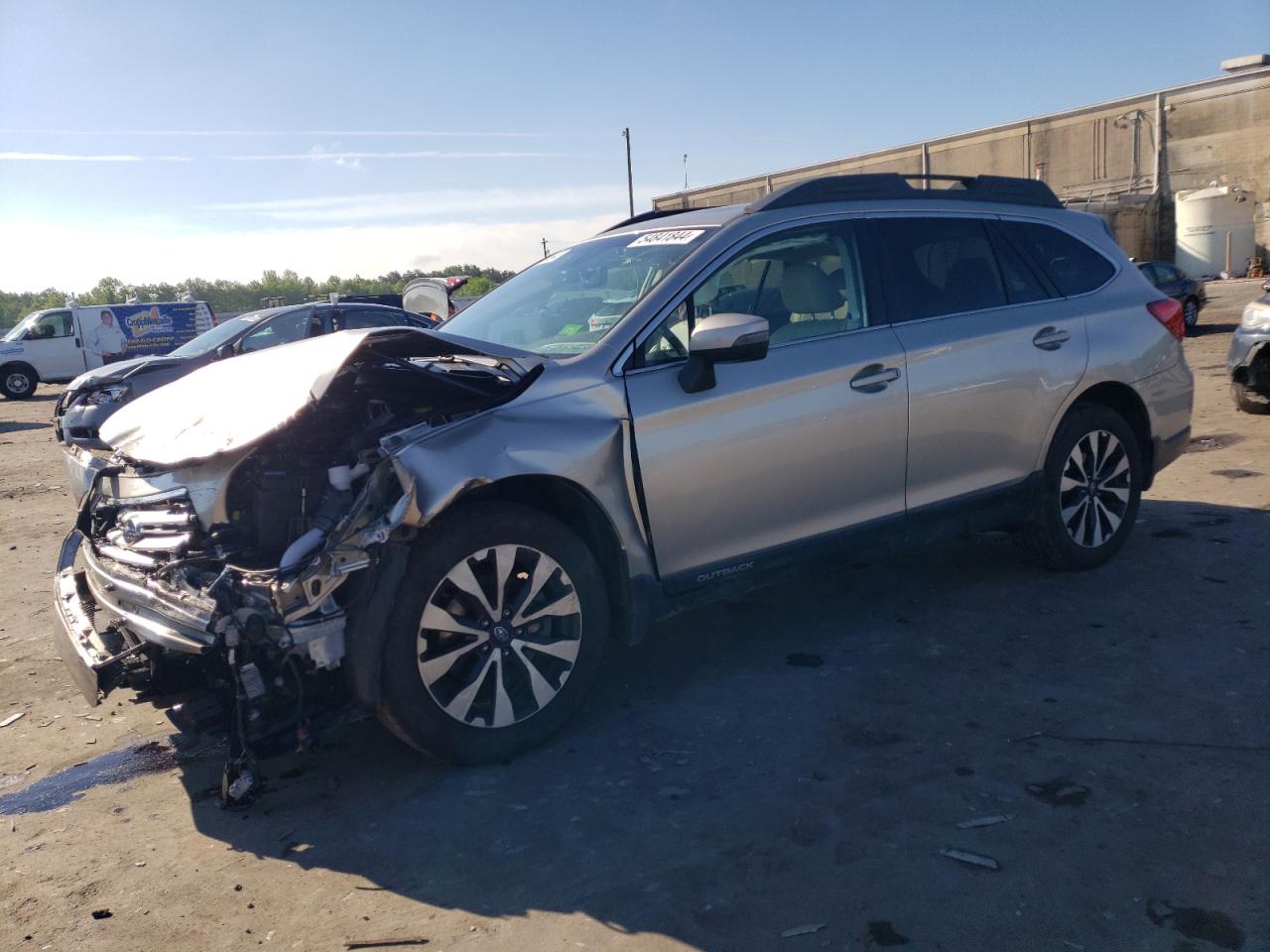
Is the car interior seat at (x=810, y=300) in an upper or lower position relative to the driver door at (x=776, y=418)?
upper

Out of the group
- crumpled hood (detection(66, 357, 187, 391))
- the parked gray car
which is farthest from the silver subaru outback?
the parked gray car

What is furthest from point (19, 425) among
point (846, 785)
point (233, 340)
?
point (846, 785)

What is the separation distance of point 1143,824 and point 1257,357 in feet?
25.6

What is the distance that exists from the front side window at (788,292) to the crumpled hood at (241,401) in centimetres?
69

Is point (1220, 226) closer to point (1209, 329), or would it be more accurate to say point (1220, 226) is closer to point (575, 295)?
point (1209, 329)

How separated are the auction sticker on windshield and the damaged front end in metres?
1.02

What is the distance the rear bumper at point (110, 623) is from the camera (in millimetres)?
3289

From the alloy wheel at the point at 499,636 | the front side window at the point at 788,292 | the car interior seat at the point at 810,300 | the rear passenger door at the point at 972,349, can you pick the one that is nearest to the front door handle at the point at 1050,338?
the rear passenger door at the point at 972,349

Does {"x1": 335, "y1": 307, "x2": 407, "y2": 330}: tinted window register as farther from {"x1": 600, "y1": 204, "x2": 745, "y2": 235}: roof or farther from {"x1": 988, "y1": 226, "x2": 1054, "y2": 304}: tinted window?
{"x1": 988, "y1": 226, "x2": 1054, "y2": 304}: tinted window

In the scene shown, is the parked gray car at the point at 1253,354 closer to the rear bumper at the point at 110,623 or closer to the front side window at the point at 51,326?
the rear bumper at the point at 110,623

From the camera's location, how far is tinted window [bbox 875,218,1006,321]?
4707 mm

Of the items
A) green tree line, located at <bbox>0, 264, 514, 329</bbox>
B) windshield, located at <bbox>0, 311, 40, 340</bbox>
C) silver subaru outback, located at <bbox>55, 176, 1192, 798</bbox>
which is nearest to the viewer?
silver subaru outback, located at <bbox>55, 176, 1192, 798</bbox>

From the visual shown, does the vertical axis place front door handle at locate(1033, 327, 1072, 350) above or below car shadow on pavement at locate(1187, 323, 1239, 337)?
above

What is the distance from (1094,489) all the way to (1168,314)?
109 cm
